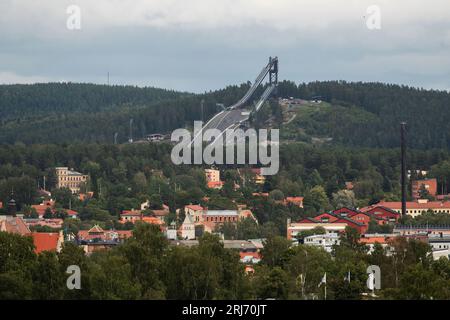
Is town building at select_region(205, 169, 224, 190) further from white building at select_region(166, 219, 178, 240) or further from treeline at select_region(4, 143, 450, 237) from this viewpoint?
white building at select_region(166, 219, 178, 240)

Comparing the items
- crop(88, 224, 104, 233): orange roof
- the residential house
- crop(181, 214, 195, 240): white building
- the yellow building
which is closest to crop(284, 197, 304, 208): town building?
crop(181, 214, 195, 240): white building

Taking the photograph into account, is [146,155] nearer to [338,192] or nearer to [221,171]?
[221,171]

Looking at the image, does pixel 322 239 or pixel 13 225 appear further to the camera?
pixel 322 239

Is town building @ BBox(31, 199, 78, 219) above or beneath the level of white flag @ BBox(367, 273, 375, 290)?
beneath

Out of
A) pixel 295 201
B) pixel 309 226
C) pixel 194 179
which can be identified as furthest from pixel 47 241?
pixel 194 179

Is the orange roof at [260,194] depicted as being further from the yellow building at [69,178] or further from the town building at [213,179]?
the yellow building at [69,178]

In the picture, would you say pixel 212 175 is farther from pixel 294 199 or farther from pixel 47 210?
pixel 47 210
